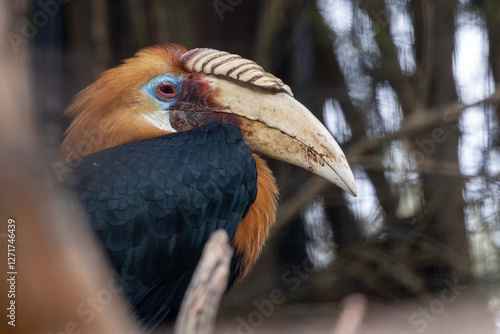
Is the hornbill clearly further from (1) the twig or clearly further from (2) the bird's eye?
(1) the twig

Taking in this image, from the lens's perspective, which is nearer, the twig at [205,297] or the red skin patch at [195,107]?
the twig at [205,297]

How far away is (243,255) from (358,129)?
128 cm

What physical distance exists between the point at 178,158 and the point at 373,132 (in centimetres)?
137

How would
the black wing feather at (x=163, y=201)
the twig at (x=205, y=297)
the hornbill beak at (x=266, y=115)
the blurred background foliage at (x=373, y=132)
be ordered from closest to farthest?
the twig at (x=205, y=297)
the black wing feather at (x=163, y=201)
the hornbill beak at (x=266, y=115)
the blurred background foliage at (x=373, y=132)

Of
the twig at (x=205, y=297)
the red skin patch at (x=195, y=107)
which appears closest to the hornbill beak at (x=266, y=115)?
the red skin patch at (x=195, y=107)

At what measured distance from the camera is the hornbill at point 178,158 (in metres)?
1.26

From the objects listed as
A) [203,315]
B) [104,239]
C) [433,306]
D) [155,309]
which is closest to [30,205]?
[203,315]

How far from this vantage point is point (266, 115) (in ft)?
4.54

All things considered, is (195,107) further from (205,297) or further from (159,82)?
(205,297)

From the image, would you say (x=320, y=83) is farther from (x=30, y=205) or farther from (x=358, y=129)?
(x=30, y=205)

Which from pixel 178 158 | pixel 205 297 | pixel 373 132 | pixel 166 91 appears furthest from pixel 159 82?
pixel 373 132

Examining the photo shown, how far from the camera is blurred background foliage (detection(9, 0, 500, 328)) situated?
8.02 feet

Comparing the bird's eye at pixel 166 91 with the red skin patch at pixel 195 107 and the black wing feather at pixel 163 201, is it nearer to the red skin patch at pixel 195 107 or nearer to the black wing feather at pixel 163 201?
the red skin patch at pixel 195 107

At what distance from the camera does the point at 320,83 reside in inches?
102
